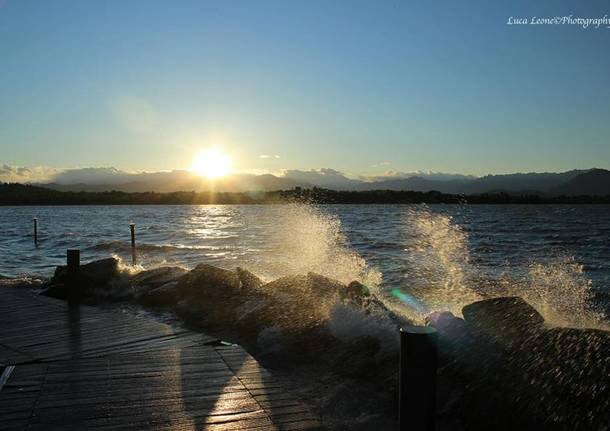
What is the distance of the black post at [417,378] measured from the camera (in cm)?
362

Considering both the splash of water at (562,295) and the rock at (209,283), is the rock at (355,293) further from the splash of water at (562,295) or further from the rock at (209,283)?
the splash of water at (562,295)

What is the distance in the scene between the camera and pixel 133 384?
5.77 m

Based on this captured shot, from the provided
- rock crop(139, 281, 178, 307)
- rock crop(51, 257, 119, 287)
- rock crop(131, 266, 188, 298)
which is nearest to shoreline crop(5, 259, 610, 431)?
rock crop(139, 281, 178, 307)

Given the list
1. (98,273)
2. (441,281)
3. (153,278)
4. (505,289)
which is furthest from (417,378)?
(441,281)

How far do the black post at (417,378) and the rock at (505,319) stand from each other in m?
3.89

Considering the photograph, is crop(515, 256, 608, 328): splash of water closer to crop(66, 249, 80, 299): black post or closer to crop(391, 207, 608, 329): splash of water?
crop(391, 207, 608, 329): splash of water

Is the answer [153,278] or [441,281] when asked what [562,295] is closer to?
[441,281]

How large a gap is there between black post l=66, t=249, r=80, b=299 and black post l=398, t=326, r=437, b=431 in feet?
34.8

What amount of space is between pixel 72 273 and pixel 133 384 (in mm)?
8231

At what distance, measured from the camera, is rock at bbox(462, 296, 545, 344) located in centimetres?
733

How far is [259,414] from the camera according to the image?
5.05 metres

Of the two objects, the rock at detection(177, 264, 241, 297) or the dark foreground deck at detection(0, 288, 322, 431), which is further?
the rock at detection(177, 264, 241, 297)

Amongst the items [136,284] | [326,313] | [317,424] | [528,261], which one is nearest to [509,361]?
[317,424]

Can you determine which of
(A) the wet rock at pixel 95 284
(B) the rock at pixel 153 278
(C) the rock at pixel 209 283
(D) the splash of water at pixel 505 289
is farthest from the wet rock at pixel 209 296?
(D) the splash of water at pixel 505 289
